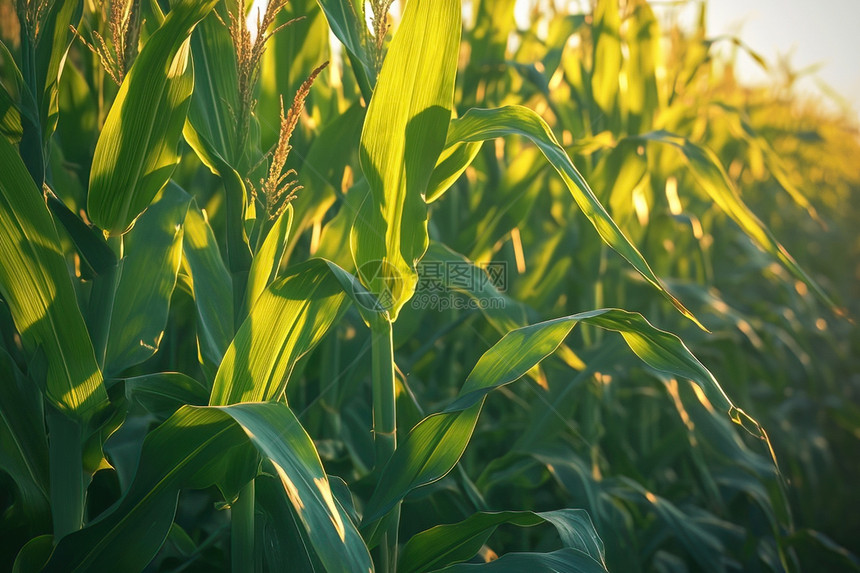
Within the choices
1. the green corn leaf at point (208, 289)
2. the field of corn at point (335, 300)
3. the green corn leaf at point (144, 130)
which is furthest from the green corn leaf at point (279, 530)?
the green corn leaf at point (144, 130)

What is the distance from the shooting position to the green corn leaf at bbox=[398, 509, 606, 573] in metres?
0.64

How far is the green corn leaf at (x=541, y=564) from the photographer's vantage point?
24.1 inches

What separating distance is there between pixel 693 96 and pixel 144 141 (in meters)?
1.43

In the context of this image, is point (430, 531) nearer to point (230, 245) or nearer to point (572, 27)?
point (230, 245)

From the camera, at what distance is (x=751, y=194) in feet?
10.1

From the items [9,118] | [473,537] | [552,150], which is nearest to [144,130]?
[9,118]

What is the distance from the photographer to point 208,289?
26.0 inches

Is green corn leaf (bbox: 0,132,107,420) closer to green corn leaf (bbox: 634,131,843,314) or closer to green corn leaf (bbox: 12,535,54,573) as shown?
green corn leaf (bbox: 12,535,54,573)

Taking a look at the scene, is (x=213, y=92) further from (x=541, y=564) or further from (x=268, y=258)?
(x=541, y=564)

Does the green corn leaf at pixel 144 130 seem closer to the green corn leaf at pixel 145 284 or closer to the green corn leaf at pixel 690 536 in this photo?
the green corn leaf at pixel 145 284

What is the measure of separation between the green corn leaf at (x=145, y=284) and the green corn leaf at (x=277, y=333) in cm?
12

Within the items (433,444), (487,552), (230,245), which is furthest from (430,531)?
(230,245)

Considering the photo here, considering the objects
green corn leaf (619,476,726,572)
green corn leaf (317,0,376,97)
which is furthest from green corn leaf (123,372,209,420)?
green corn leaf (619,476,726,572)

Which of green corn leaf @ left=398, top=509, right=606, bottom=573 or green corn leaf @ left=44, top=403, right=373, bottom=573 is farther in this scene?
green corn leaf @ left=398, top=509, right=606, bottom=573
